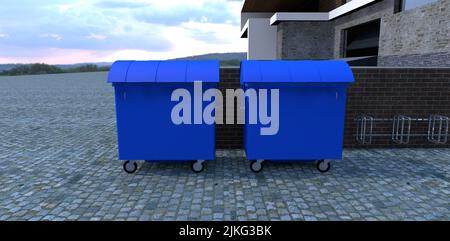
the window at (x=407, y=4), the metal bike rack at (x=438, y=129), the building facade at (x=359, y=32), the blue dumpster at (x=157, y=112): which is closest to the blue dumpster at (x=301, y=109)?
the blue dumpster at (x=157, y=112)

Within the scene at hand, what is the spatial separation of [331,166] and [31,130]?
737cm

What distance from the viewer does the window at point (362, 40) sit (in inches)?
500

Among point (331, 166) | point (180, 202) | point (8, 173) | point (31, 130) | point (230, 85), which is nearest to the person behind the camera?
point (180, 202)

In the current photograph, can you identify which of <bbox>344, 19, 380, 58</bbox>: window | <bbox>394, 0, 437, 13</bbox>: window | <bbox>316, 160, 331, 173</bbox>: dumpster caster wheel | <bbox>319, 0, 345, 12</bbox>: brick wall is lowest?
<bbox>316, 160, 331, 173</bbox>: dumpster caster wheel

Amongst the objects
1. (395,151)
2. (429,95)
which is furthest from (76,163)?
(429,95)

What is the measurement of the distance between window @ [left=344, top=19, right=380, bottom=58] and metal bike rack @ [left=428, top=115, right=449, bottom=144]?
7.39 meters

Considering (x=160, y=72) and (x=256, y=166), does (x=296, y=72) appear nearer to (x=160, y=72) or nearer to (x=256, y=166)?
(x=256, y=166)

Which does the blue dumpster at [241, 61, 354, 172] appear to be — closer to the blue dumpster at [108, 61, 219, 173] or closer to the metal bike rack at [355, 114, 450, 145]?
the blue dumpster at [108, 61, 219, 173]

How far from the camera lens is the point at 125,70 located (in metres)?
4.22

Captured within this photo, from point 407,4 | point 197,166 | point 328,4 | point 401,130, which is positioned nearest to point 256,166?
point 197,166

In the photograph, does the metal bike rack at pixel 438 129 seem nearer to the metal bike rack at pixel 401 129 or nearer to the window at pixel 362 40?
the metal bike rack at pixel 401 129

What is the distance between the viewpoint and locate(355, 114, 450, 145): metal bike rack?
233 inches

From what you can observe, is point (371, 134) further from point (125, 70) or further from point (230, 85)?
point (125, 70)

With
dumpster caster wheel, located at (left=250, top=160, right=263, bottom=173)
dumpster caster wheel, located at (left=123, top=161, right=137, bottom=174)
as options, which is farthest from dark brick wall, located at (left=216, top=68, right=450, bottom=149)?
dumpster caster wheel, located at (left=123, top=161, right=137, bottom=174)
